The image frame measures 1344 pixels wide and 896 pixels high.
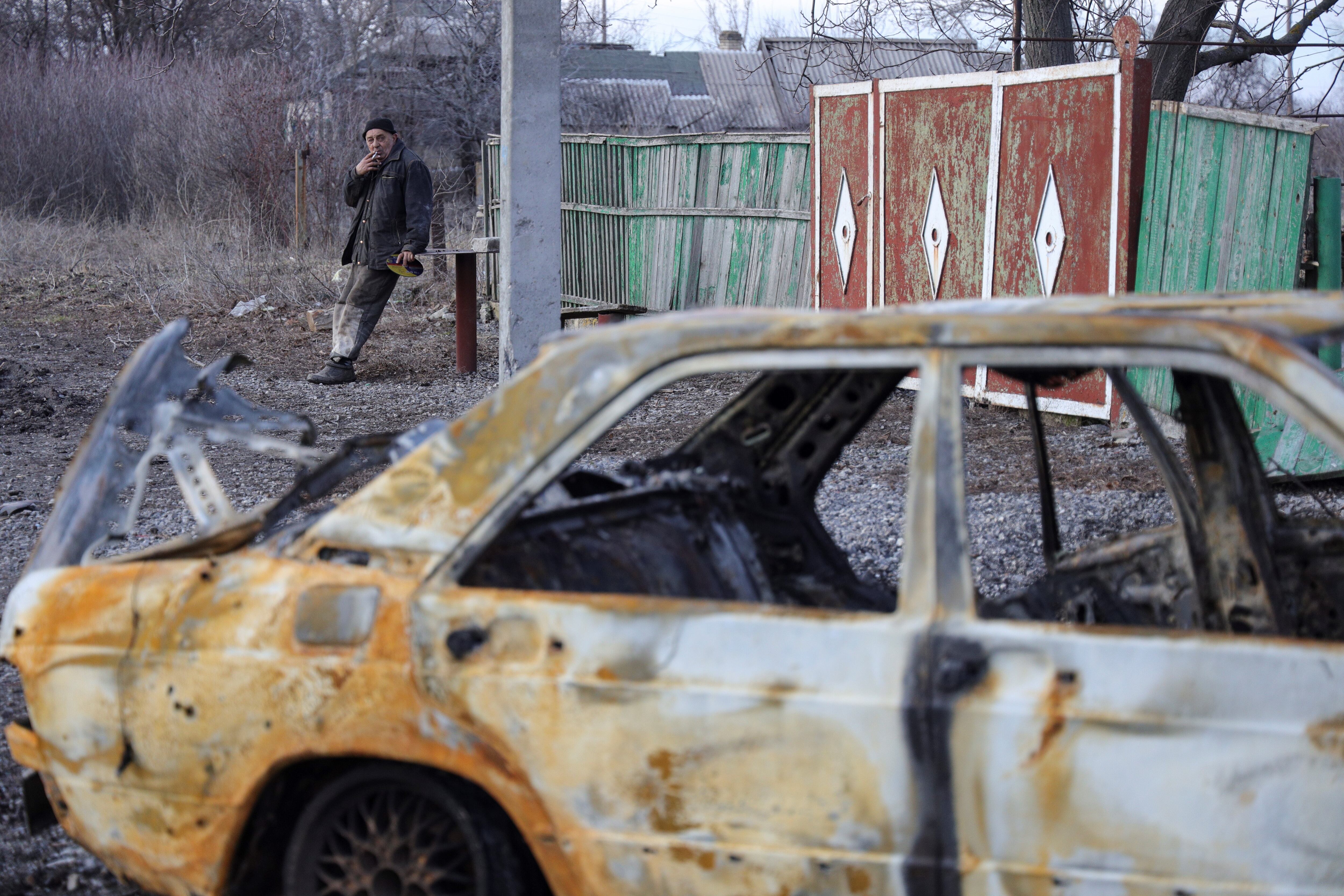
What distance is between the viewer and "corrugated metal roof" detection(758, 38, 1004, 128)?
11.7 m

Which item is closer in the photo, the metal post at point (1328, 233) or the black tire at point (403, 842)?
the black tire at point (403, 842)

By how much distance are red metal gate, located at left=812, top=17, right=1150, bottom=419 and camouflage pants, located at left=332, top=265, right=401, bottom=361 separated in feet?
11.9

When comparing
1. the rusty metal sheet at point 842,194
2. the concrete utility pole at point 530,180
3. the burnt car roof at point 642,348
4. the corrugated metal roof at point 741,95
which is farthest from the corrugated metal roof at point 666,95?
the burnt car roof at point 642,348

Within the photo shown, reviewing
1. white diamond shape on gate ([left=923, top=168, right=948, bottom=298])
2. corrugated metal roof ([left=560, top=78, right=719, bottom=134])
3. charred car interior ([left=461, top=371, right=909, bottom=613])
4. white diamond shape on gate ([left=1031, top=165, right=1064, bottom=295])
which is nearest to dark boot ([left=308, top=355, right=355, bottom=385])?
white diamond shape on gate ([left=923, top=168, right=948, bottom=298])

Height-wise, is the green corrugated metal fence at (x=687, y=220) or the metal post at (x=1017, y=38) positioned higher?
the metal post at (x=1017, y=38)

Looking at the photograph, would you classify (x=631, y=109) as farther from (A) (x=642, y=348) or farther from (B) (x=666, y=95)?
(A) (x=642, y=348)

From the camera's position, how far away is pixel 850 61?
22.2 m

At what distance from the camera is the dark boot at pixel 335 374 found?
10727 mm

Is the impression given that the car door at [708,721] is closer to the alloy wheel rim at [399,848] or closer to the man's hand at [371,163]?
the alloy wheel rim at [399,848]

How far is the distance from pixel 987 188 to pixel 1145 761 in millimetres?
7049

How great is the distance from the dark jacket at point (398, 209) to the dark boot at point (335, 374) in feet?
2.91

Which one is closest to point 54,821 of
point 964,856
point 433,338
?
point 964,856

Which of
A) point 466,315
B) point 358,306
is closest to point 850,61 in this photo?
point 466,315

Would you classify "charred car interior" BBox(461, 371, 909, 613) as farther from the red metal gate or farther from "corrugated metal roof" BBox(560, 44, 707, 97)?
"corrugated metal roof" BBox(560, 44, 707, 97)
